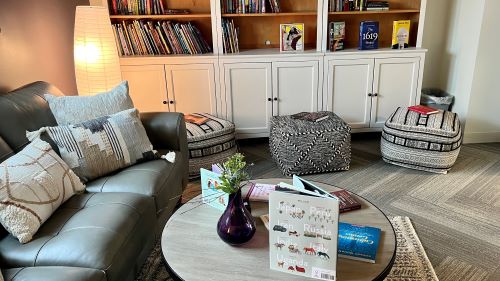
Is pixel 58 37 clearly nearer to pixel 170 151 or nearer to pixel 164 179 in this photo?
pixel 170 151

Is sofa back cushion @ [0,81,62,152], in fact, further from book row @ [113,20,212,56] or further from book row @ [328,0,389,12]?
book row @ [328,0,389,12]

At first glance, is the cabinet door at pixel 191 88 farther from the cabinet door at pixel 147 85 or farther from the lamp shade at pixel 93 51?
the lamp shade at pixel 93 51

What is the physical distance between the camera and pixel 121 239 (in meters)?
1.52

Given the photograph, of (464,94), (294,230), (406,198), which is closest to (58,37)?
(294,230)

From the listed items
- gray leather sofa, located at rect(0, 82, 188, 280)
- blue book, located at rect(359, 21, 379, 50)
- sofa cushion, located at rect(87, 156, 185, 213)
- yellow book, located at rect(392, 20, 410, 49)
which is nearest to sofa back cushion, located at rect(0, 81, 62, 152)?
gray leather sofa, located at rect(0, 82, 188, 280)

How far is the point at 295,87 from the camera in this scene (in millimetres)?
3441

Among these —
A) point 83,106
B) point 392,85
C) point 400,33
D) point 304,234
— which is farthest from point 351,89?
point 304,234

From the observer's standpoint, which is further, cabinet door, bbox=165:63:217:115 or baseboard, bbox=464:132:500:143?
baseboard, bbox=464:132:500:143

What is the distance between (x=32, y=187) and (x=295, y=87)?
2320 mm

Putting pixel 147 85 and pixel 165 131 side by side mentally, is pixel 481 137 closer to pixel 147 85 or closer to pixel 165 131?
pixel 165 131

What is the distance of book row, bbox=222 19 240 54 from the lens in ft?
11.2

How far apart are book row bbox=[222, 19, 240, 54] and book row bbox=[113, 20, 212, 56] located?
0.20 metres

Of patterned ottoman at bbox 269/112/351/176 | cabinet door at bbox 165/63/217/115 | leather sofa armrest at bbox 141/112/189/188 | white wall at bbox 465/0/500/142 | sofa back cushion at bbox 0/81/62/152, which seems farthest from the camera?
cabinet door at bbox 165/63/217/115

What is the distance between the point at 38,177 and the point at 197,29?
218cm
